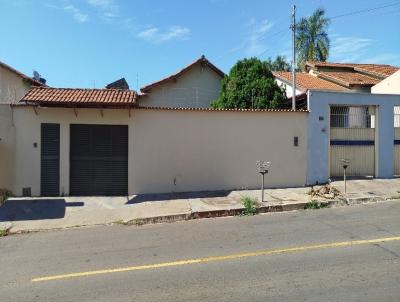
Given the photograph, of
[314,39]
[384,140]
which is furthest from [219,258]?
[314,39]

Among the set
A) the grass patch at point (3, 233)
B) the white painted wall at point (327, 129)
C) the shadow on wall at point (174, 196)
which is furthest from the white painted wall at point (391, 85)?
the grass patch at point (3, 233)

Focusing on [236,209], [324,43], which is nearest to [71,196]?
[236,209]

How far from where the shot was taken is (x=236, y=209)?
34.1ft

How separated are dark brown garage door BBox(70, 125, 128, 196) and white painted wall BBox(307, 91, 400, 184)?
6.52 m

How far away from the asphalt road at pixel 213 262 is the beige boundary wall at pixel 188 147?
3.92 metres

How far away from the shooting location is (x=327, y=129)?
14.2 m

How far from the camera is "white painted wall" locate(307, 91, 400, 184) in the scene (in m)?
14.0

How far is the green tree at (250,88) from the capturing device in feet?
61.9

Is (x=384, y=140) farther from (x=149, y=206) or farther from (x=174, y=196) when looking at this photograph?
(x=149, y=206)

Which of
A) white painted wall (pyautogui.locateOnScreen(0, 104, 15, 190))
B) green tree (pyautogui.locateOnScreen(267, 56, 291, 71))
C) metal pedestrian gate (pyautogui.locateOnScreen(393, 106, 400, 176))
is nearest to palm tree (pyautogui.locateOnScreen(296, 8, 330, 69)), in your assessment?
green tree (pyautogui.locateOnScreen(267, 56, 291, 71))

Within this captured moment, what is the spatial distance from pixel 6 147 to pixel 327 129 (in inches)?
426

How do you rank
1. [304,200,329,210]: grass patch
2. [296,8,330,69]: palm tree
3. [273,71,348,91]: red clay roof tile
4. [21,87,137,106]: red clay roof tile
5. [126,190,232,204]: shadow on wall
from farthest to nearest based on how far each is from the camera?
1. [296,8,330,69]: palm tree
2. [273,71,348,91]: red clay roof tile
3. [126,190,232,204]: shadow on wall
4. [21,87,137,106]: red clay roof tile
5. [304,200,329,210]: grass patch

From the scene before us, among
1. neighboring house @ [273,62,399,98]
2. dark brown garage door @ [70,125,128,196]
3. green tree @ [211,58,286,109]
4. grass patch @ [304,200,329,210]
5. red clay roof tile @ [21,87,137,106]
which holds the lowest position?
grass patch @ [304,200,329,210]

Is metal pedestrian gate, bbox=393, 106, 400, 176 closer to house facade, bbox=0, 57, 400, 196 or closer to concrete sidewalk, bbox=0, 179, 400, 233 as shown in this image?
house facade, bbox=0, 57, 400, 196
